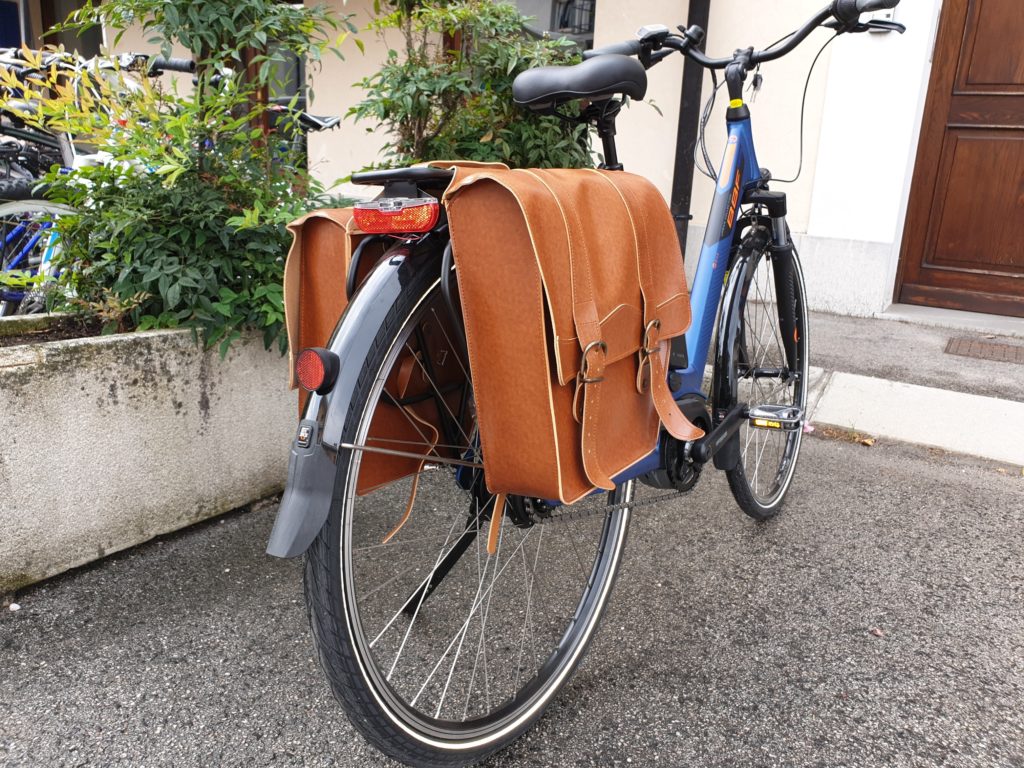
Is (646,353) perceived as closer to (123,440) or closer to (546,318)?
(546,318)

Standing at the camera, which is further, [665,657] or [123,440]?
[123,440]

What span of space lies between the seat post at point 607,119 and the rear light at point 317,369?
1.05m

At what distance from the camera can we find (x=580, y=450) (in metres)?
1.40

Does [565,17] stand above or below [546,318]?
above

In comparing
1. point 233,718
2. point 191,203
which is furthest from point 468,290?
point 191,203

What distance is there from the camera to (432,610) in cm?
211

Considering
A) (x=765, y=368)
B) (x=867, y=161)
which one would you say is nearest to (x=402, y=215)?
(x=765, y=368)

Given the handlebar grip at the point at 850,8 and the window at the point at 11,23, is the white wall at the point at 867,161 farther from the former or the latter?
the window at the point at 11,23

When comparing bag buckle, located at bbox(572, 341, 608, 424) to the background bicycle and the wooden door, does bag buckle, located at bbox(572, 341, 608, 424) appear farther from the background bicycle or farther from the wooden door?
the wooden door

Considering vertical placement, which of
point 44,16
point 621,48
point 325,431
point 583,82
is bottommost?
point 325,431

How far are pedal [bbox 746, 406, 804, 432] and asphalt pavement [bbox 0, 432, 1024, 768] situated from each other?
45cm

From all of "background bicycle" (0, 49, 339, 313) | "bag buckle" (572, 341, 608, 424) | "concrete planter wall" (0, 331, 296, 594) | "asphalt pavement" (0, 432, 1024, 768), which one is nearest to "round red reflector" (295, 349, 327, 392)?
"bag buckle" (572, 341, 608, 424)

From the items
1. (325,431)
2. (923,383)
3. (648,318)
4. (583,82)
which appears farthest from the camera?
(923,383)

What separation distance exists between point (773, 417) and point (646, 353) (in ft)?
3.02
